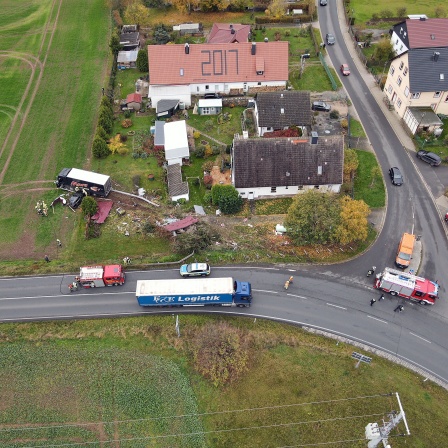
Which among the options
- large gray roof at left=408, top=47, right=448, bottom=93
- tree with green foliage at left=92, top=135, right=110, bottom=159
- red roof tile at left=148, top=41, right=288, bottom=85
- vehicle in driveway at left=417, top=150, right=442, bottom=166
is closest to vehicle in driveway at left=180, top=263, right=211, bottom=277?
tree with green foliage at left=92, top=135, right=110, bottom=159

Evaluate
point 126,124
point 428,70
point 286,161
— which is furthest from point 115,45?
point 428,70

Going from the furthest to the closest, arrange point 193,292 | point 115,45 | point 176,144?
point 115,45 < point 176,144 < point 193,292

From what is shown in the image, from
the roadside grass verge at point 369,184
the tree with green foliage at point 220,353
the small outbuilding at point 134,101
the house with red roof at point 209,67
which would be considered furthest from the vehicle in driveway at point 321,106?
the tree with green foliage at point 220,353

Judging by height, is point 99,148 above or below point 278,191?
above

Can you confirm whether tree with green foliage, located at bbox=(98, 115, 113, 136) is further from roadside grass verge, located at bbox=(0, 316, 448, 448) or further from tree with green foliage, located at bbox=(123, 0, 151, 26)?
tree with green foliage, located at bbox=(123, 0, 151, 26)

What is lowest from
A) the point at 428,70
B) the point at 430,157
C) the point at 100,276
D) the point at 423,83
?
the point at 100,276

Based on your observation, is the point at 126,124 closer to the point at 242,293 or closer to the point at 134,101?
the point at 134,101
